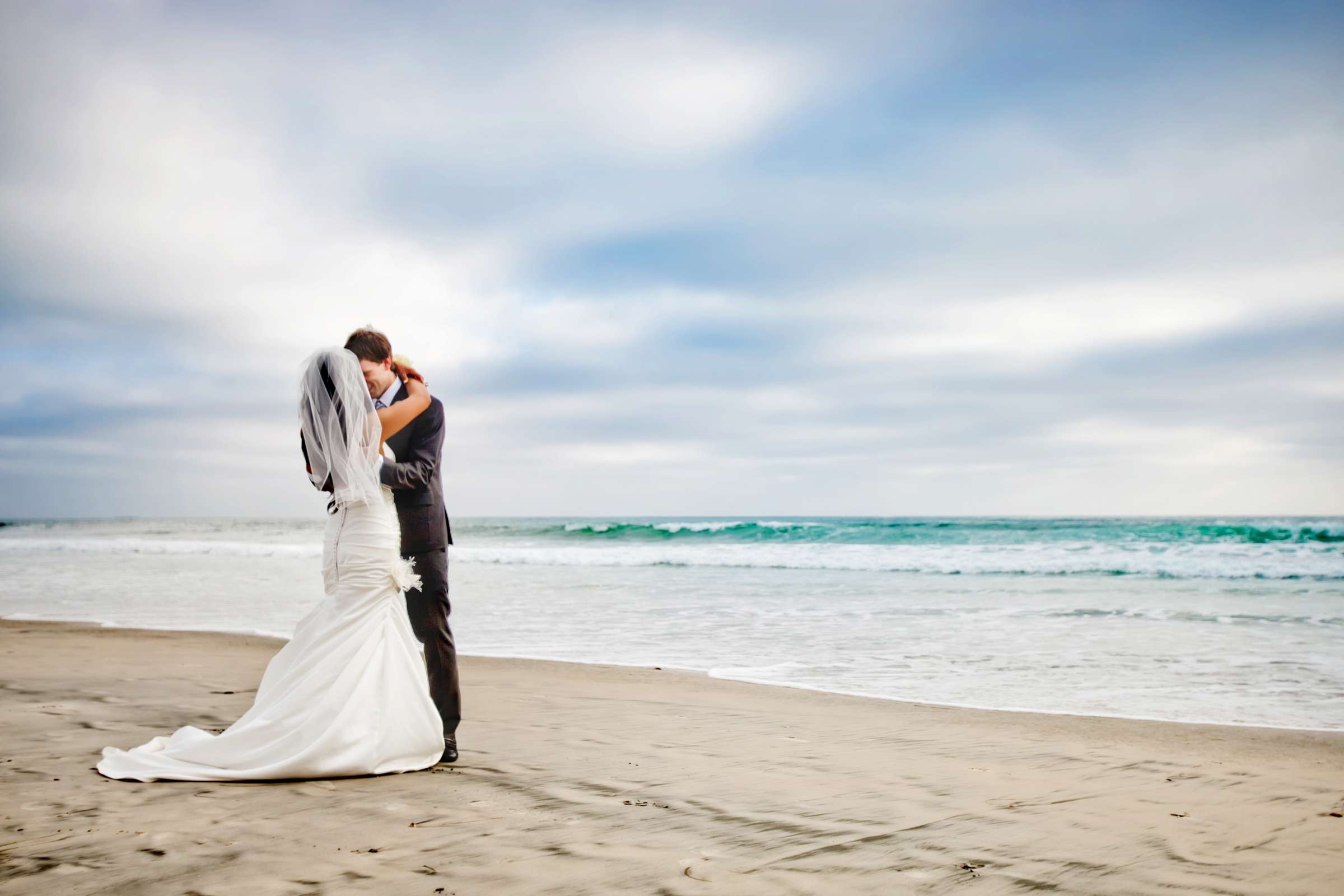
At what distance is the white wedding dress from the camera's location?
3.72 metres

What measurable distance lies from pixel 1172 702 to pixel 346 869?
19.7ft

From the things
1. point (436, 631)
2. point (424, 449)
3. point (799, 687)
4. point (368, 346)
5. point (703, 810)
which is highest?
point (368, 346)

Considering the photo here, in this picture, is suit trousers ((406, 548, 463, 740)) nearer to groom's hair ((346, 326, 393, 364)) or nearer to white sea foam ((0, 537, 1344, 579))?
groom's hair ((346, 326, 393, 364))

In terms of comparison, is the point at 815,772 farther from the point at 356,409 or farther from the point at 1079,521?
the point at 1079,521

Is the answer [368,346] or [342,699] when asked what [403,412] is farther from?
[342,699]

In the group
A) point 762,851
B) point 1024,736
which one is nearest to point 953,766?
point 1024,736

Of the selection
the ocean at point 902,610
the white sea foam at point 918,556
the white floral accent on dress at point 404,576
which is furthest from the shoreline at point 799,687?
the white sea foam at point 918,556

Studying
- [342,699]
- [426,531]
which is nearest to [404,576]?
[426,531]

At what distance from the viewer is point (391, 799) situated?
135 inches

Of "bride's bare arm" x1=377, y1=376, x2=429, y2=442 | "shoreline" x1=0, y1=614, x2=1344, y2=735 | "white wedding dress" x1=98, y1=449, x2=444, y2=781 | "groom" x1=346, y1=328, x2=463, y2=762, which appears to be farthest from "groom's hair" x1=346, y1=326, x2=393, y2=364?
"shoreline" x1=0, y1=614, x2=1344, y2=735

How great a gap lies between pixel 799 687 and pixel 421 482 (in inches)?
156

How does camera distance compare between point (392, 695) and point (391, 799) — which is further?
point (392, 695)

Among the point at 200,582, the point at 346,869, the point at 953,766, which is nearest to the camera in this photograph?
the point at 346,869

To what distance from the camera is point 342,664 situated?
3.86 metres
